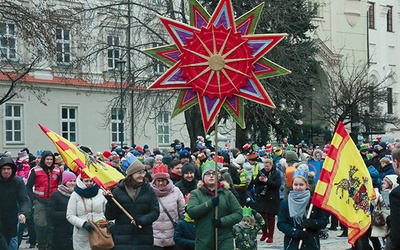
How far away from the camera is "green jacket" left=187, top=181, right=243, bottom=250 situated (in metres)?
9.18

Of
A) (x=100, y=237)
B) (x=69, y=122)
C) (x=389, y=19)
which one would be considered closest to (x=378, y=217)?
(x=100, y=237)

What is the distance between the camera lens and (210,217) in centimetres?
926

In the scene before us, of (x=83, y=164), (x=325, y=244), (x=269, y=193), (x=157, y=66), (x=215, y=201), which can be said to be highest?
(x=157, y=66)

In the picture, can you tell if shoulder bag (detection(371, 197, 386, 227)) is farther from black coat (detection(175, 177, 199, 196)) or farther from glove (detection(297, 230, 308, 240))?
glove (detection(297, 230, 308, 240))

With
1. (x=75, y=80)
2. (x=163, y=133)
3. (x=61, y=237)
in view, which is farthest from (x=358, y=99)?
(x=61, y=237)

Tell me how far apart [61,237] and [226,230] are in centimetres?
321

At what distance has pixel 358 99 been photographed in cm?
4188

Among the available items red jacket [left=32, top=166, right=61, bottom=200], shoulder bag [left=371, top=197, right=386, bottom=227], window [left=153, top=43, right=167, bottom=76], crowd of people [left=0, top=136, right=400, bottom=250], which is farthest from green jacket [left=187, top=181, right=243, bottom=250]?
window [left=153, top=43, right=167, bottom=76]

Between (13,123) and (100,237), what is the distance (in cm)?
2658

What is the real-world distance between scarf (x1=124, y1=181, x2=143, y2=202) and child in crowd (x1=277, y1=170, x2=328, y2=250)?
1691 millimetres

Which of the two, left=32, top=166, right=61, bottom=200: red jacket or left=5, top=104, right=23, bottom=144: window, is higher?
left=5, top=104, right=23, bottom=144: window

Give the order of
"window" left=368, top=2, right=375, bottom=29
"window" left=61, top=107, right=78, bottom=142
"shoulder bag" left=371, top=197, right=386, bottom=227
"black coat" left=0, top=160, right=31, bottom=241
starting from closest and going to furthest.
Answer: "black coat" left=0, top=160, right=31, bottom=241
"shoulder bag" left=371, top=197, right=386, bottom=227
"window" left=61, top=107, right=78, bottom=142
"window" left=368, top=2, right=375, bottom=29

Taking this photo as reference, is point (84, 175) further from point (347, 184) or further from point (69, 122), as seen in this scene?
point (69, 122)

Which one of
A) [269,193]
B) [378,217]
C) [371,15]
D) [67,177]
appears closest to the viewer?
[67,177]
